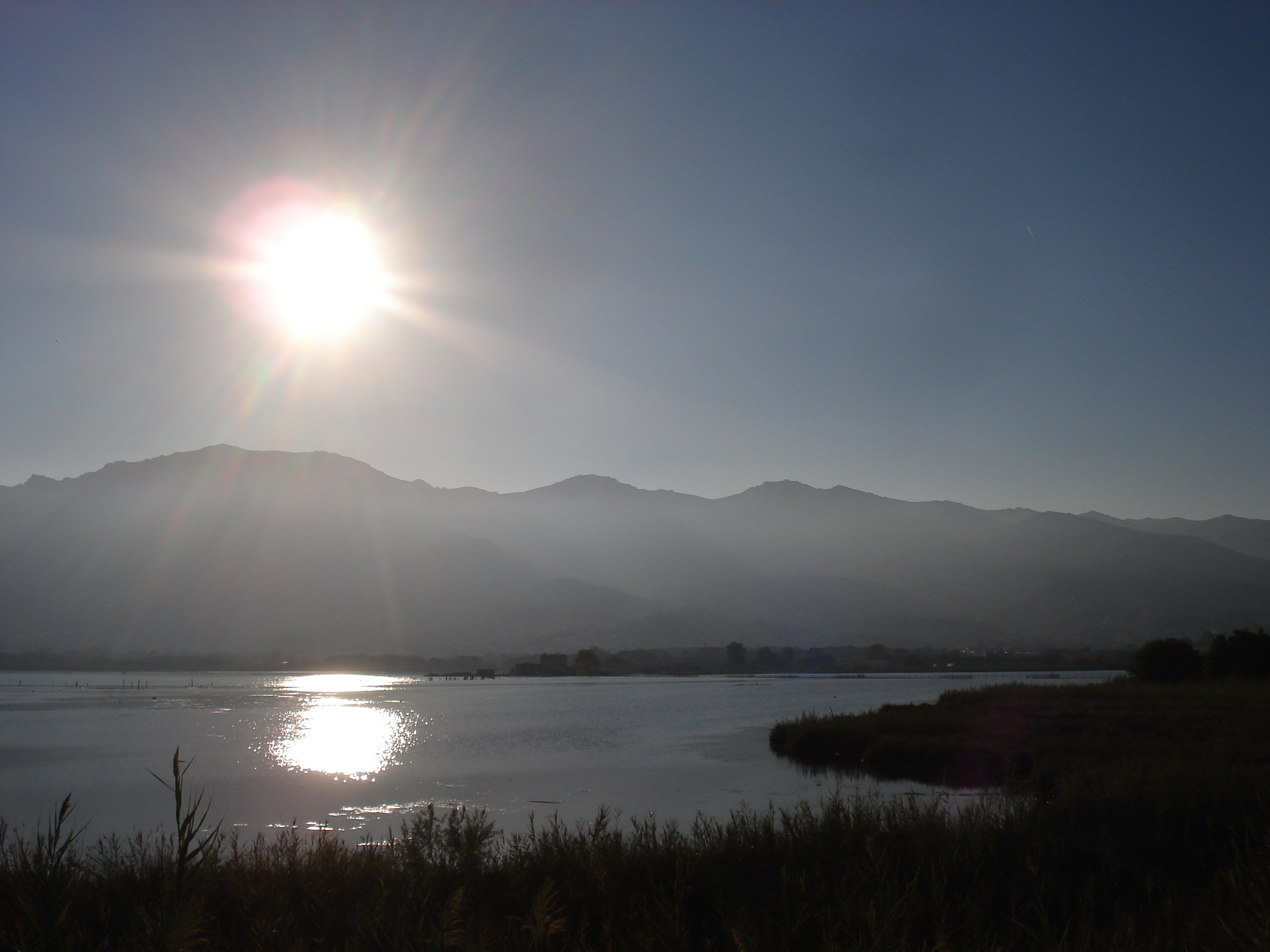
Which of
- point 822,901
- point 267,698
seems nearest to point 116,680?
point 267,698

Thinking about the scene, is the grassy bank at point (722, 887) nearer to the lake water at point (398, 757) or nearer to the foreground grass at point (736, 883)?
the foreground grass at point (736, 883)

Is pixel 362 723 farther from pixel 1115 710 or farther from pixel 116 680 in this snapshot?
pixel 116 680

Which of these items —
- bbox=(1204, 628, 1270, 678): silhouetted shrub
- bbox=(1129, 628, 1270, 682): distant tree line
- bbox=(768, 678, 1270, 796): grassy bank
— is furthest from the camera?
bbox=(1129, 628, 1270, 682): distant tree line

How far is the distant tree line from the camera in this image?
60.1 m

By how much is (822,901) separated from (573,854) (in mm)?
4491

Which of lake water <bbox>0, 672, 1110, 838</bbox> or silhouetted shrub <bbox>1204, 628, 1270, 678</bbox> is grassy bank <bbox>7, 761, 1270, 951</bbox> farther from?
silhouetted shrub <bbox>1204, 628, 1270, 678</bbox>

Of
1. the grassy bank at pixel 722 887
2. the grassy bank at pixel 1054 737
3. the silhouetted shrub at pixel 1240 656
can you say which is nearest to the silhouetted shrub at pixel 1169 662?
the silhouetted shrub at pixel 1240 656

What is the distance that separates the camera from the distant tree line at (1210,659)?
197ft

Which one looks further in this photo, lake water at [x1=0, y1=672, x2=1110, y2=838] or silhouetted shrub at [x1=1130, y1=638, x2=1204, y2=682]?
silhouetted shrub at [x1=1130, y1=638, x2=1204, y2=682]

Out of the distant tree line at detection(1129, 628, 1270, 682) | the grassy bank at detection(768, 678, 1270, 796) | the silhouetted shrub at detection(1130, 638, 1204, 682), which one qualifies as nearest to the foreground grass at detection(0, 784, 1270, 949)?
the grassy bank at detection(768, 678, 1270, 796)

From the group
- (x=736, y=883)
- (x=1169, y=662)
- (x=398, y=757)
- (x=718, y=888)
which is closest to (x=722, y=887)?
(x=718, y=888)

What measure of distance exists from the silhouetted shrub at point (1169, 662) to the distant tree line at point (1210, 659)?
0.04 m

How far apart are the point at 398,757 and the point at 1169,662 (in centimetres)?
6030

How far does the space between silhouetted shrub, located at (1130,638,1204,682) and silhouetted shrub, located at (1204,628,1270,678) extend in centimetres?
162
